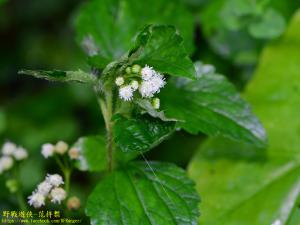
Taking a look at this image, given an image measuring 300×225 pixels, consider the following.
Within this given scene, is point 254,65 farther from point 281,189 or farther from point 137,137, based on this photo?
point 137,137

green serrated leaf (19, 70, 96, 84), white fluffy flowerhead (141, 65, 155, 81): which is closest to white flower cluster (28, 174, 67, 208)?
Result: green serrated leaf (19, 70, 96, 84)

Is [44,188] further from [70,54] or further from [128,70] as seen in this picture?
[70,54]

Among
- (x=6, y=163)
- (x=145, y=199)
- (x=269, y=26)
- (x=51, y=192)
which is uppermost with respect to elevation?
(x=269, y=26)

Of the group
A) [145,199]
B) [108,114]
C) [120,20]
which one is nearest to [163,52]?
[108,114]

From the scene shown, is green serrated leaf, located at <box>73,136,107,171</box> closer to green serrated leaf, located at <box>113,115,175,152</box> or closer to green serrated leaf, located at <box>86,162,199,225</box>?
green serrated leaf, located at <box>86,162,199,225</box>

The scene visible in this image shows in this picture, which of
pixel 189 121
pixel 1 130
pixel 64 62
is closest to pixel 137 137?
pixel 189 121

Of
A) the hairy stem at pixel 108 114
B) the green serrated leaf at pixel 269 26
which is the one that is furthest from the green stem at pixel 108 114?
the green serrated leaf at pixel 269 26
